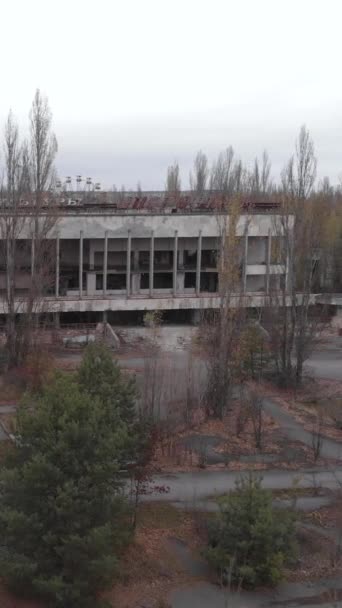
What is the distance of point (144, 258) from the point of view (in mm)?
41094

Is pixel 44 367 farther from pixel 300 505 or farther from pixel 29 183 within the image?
pixel 300 505

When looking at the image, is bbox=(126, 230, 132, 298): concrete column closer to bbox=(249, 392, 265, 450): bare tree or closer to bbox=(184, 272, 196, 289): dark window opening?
bbox=(184, 272, 196, 289): dark window opening

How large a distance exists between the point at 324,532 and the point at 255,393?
5.70m

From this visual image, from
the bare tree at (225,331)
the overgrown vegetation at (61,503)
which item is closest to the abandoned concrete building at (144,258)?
the bare tree at (225,331)

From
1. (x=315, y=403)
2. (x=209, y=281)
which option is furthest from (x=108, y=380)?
(x=209, y=281)

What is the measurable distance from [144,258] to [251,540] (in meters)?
31.1

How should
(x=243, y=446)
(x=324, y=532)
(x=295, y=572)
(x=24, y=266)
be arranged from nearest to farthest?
(x=295, y=572) → (x=324, y=532) → (x=243, y=446) → (x=24, y=266)

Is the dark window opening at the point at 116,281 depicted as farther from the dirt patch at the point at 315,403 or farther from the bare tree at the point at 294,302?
the dirt patch at the point at 315,403

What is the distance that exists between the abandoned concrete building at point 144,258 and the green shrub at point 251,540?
23.2 m

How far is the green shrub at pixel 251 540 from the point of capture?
10.9 meters

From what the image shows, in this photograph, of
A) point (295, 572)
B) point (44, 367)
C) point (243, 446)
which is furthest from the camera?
point (44, 367)

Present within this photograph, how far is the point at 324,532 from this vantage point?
13.4m

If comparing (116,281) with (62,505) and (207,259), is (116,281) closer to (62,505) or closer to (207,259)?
(207,259)

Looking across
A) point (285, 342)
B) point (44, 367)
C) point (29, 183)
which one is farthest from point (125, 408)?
point (29, 183)
